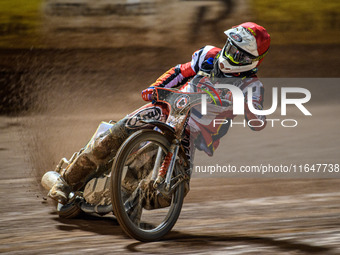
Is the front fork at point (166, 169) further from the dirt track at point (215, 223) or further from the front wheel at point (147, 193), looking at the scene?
the dirt track at point (215, 223)

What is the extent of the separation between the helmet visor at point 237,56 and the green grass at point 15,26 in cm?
926

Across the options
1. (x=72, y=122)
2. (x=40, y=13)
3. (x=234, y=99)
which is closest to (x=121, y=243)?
(x=234, y=99)

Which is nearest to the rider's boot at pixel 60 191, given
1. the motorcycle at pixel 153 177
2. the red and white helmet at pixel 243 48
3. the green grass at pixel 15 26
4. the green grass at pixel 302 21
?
the motorcycle at pixel 153 177

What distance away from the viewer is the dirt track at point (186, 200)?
3.96m

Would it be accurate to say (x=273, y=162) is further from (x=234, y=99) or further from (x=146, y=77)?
(x=146, y=77)

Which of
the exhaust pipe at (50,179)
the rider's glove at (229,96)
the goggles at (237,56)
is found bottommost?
the exhaust pipe at (50,179)

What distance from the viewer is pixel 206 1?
46.7 ft

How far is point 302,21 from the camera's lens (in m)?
13.7

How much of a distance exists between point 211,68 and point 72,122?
19.1ft

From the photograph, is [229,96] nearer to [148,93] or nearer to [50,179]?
[148,93]

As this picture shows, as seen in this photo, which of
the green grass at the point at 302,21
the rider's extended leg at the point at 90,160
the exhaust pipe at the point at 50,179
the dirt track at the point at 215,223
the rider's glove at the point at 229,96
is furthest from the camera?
the green grass at the point at 302,21

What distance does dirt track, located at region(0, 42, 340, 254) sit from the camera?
Answer: 13.0 ft

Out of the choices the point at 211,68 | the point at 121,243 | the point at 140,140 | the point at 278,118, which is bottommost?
the point at 278,118

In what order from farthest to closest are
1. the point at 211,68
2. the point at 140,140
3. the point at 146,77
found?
the point at 146,77, the point at 211,68, the point at 140,140
